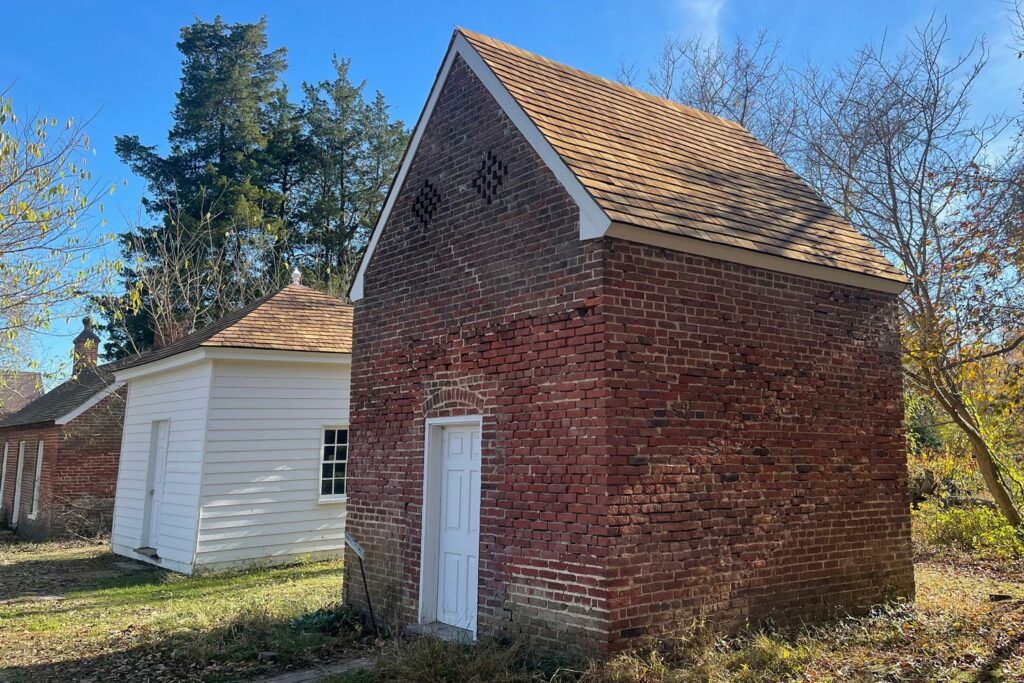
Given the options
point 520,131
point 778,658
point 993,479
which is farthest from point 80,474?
point 993,479

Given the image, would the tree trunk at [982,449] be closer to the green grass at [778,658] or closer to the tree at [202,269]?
the green grass at [778,658]

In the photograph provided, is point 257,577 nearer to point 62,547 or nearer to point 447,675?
point 447,675

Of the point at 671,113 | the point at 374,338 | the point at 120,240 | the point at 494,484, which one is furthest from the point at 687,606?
the point at 120,240

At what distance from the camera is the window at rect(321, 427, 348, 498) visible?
1521 centimetres

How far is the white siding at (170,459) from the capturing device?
13930mm

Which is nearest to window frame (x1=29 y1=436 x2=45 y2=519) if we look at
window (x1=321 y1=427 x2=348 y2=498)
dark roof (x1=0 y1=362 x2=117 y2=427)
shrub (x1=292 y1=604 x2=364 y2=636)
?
dark roof (x1=0 y1=362 x2=117 y2=427)

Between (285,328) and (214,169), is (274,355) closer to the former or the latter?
(285,328)

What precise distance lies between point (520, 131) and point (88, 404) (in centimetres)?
1937

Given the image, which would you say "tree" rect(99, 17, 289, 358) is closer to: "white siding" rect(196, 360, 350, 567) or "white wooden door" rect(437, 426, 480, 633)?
"white siding" rect(196, 360, 350, 567)

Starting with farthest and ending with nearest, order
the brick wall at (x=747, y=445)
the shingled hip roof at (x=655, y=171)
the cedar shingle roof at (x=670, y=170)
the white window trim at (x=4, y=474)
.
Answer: the white window trim at (x=4, y=474) < the cedar shingle roof at (x=670, y=170) < the shingled hip roof at (x=655, y=171) < the brick wall at (x=747, y=445)

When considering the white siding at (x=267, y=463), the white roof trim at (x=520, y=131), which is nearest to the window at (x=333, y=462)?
the white siding at (x=267, y=463)

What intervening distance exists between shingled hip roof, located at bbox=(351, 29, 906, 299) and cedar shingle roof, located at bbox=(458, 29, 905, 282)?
2 cm

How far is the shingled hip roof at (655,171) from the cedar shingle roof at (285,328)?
454 cm

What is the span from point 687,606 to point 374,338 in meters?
5.24
